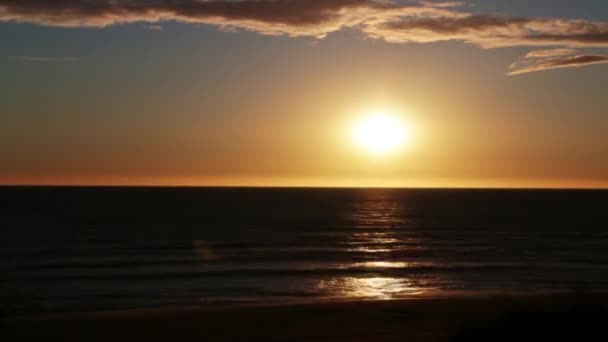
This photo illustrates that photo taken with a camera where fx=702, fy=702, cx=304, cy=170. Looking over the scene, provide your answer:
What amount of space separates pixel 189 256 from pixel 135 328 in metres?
25.9

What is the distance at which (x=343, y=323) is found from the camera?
16766 mm

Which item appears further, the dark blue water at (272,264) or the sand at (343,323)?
the dark blue water at (272,264)

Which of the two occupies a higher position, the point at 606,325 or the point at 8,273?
the point at 606,325

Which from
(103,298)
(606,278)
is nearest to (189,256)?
(103,298)

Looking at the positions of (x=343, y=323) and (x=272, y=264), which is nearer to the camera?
(x=343, y=323)

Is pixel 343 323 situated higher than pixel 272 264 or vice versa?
pixel 343 323

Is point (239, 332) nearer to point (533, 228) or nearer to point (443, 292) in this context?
point (443, 292)

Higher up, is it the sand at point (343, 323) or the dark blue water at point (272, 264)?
the sand at point (343, 323)

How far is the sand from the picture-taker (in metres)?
12.1

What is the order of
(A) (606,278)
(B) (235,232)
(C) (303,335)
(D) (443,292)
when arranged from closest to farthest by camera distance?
(C) (303,335)
(D) (443,292)
(A) (606,278)
(B) (235,232)

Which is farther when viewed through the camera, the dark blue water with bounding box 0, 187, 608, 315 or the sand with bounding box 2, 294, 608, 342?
the dark blue water with bounding box 0, 187, 608, 315

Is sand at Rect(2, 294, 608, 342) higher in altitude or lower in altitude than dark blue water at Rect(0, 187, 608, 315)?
higher

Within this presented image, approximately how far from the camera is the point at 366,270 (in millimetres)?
35938

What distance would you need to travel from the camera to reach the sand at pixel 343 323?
39.7ft
